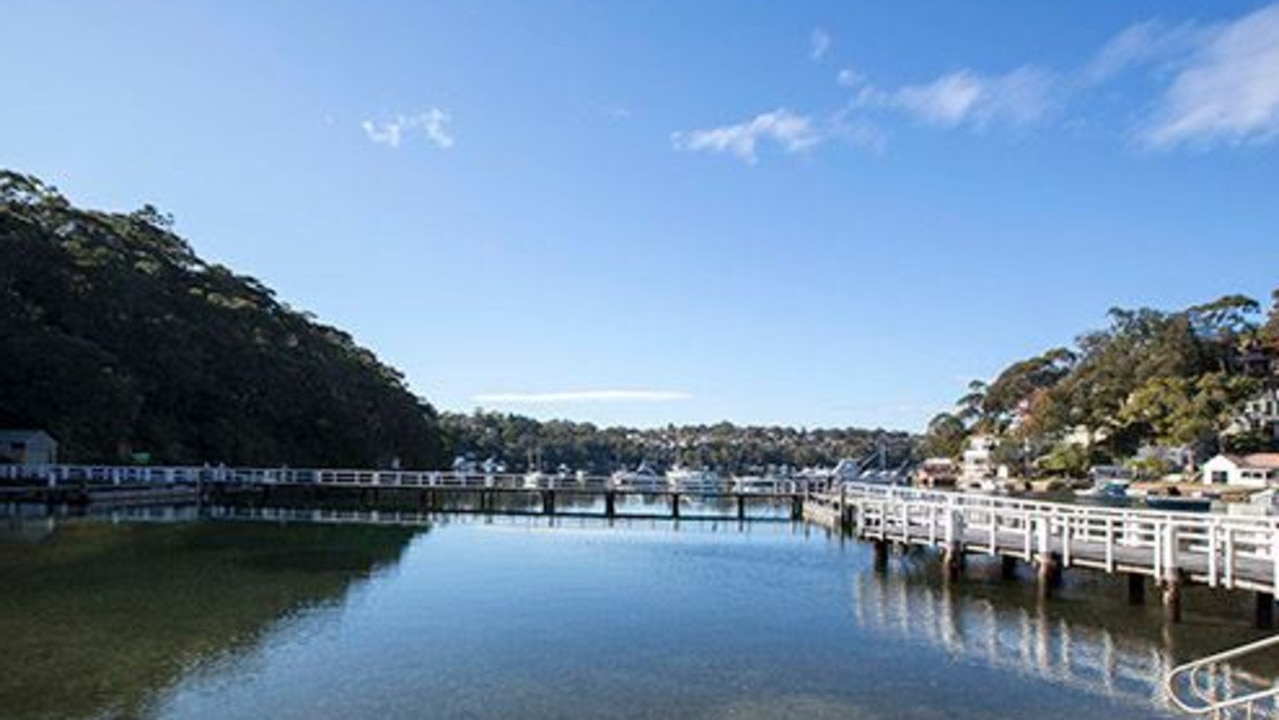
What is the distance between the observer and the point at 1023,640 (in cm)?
1817

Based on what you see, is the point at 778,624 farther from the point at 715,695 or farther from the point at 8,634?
the point at 8,634

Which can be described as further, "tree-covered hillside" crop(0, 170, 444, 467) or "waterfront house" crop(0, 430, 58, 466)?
"tree-covered hillside" crop(0, 170, 444, 467)

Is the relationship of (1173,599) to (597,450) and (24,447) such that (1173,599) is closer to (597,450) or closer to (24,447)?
(24,447)

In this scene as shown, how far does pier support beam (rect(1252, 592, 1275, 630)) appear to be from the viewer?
19.1 meters

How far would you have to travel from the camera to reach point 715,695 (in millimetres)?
13922

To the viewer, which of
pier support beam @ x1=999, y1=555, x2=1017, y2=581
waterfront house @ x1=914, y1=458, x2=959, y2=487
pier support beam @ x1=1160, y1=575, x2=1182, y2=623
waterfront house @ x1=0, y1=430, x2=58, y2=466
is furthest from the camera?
waterfront house @ x1=914, y1=458, x2=959, y2=487

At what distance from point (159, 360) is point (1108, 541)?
5364cm

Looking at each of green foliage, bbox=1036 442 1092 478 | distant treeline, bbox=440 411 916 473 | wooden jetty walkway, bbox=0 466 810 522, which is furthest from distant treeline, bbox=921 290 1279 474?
wooden jetty walkway, bbox=0 466 810 522

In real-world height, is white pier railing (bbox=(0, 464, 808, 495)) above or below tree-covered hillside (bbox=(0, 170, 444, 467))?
below

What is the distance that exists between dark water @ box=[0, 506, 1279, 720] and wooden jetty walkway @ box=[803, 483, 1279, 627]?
0.77 metres

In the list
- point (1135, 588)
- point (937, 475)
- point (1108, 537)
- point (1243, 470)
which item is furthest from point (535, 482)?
point (937, 475)

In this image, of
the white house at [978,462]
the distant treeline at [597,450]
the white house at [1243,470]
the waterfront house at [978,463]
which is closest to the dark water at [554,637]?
the white house at [1243,470]

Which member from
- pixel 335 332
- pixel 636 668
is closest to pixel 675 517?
pixel 636 668

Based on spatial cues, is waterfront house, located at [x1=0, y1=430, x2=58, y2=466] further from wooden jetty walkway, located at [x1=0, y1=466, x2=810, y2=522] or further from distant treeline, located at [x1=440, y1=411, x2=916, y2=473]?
distant treeline, located at [x1=440, y1=411, x2=916, y2=473]
